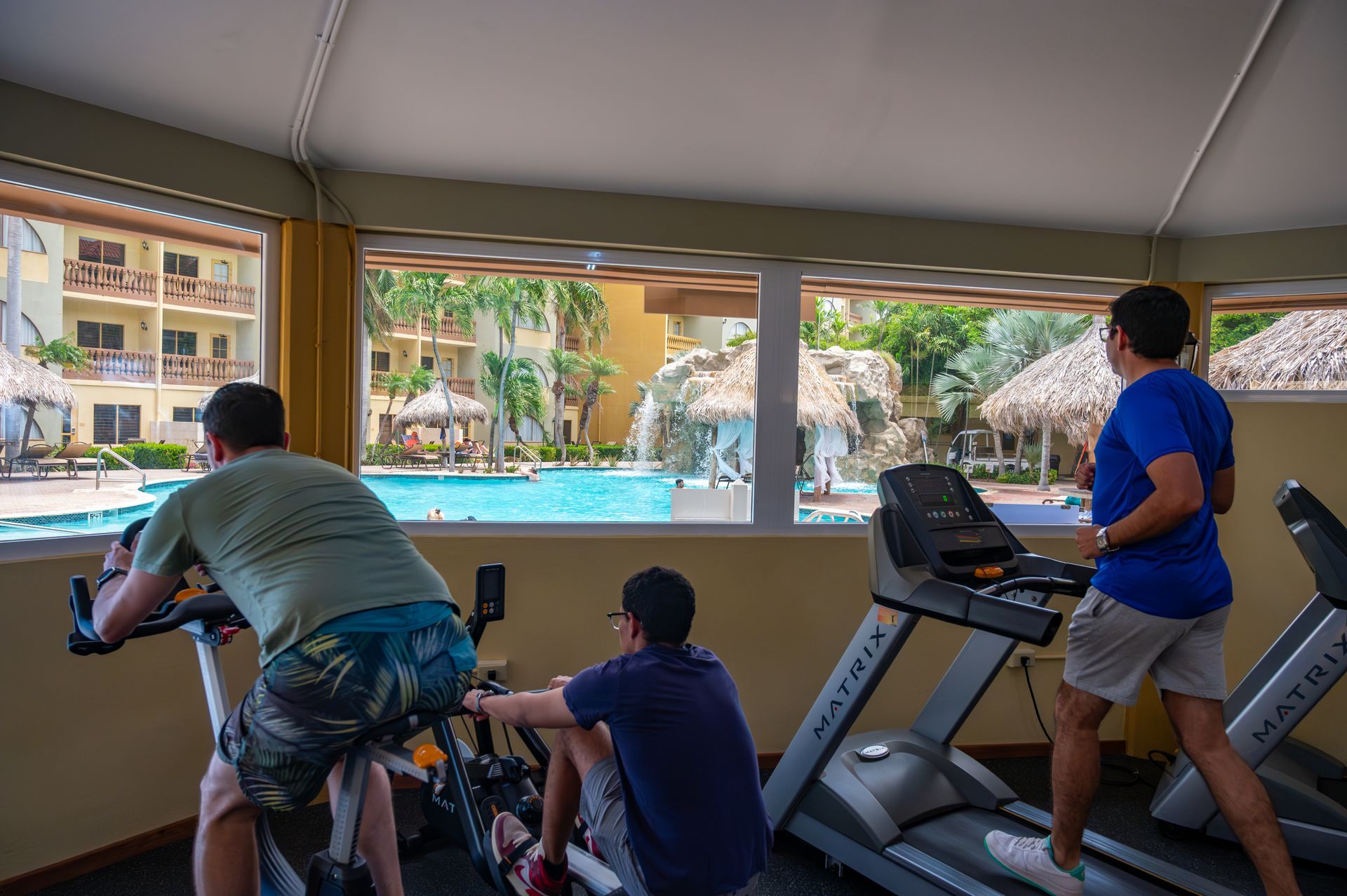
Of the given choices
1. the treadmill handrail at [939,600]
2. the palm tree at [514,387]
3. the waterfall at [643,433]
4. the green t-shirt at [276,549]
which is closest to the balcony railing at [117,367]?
the palm tree at [514,387]

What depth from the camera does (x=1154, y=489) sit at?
2.07 m

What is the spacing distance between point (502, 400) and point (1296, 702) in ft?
9.63

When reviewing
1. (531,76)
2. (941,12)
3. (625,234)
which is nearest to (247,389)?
(531,76)

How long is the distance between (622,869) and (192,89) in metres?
2.47

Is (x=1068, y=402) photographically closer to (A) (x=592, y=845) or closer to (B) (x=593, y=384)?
(B) (x=593, y=384)

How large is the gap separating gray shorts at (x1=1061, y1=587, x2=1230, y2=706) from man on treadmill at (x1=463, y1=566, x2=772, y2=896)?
3.18ft

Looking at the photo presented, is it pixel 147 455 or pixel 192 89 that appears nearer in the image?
pixel 192 89

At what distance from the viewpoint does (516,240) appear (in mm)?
3260

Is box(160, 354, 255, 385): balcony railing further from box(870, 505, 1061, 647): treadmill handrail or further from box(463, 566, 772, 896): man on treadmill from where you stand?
box(870, 505, 1061, 647): treadmill handrail

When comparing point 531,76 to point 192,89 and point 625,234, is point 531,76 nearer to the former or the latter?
point 625,234

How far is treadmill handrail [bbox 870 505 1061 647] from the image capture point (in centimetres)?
195

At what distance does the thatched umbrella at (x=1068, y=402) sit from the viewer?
376 centimetres

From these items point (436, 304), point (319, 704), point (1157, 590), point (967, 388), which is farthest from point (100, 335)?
point (967, 388)

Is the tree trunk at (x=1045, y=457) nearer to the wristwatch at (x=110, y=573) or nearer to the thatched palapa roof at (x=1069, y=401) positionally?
the thatched palapa roof at (x=1069, y=401)
